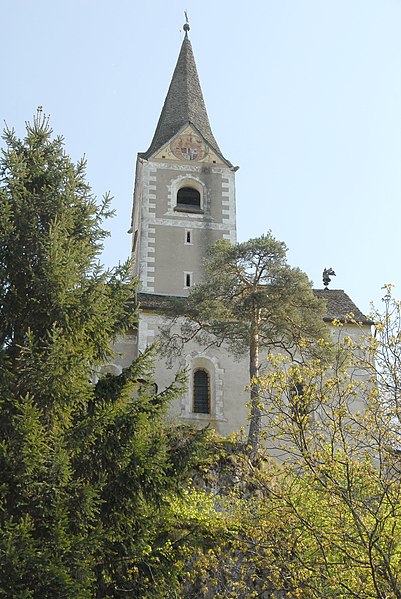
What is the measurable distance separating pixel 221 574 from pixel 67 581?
6517mm

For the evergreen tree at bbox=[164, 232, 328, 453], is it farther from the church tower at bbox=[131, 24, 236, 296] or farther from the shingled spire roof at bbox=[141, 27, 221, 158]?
the shingled spire roof at bbox=[141, 27, 221, 158]

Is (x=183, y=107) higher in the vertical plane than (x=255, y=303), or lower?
higher

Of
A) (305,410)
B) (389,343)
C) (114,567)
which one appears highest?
(389,343)

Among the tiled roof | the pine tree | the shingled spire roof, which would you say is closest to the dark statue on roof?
the tiled roof

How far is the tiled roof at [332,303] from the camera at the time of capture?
90.9ft

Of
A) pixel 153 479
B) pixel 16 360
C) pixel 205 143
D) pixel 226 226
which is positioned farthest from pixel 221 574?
pixel 205 143

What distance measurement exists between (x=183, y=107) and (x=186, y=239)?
1005 cm

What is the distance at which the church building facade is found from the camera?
87.4 ft

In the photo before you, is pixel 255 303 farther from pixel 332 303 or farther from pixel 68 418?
pixel 68 418

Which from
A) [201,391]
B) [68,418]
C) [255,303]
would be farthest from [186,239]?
[68,418]

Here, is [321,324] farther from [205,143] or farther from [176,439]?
[205,143]

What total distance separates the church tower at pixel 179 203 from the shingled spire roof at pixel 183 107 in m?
0.08

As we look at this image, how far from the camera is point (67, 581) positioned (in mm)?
9047

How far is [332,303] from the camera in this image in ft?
101
